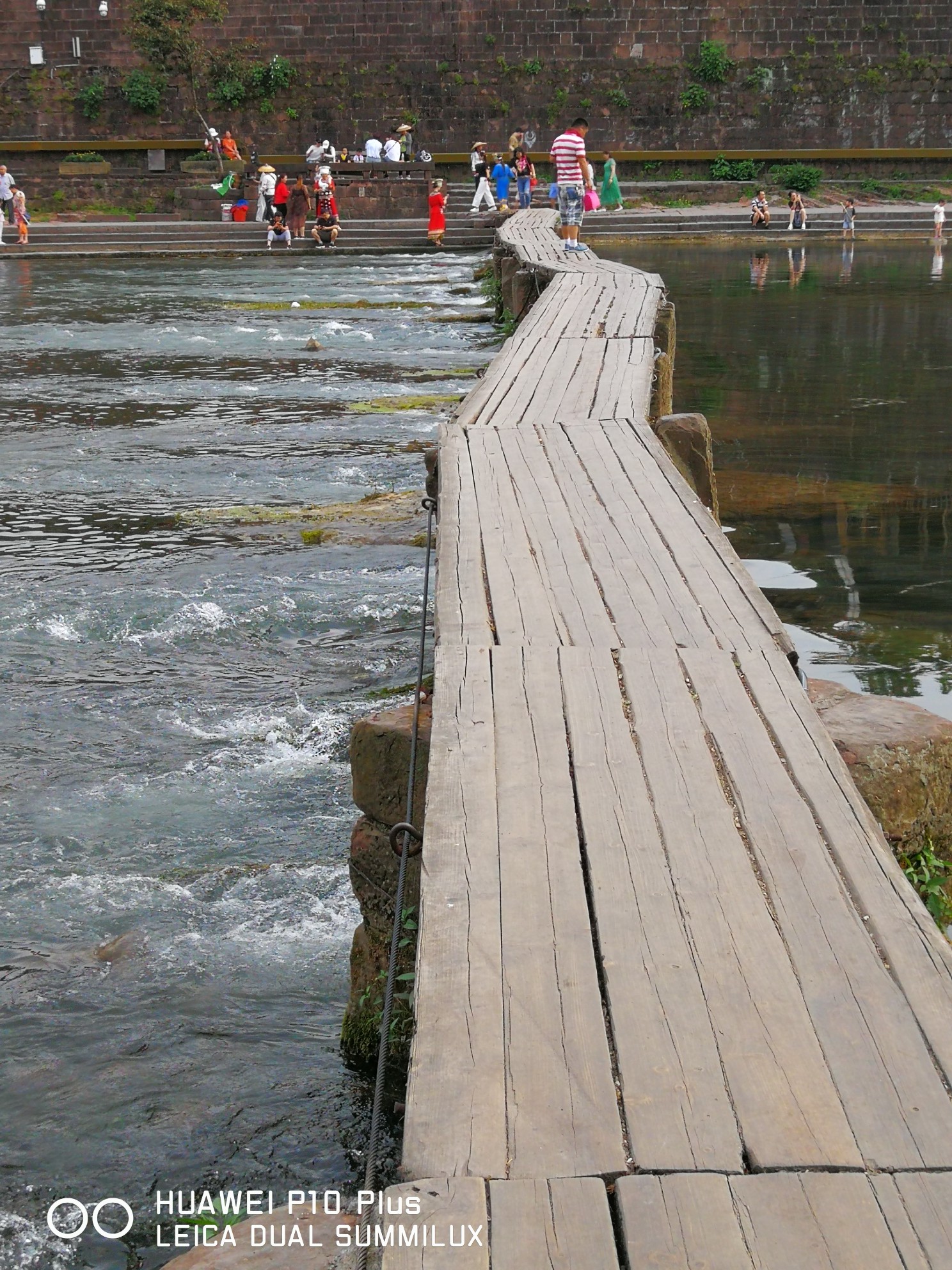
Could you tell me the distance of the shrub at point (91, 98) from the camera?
3850 cm

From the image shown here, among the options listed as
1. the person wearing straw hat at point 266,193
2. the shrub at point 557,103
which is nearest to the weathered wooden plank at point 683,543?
the person wearing straw hat at point 266,193

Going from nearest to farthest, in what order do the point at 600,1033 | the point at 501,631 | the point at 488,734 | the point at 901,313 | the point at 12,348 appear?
the point at 600,1033 → the point at 488,734 → the point at 501,631 → the point at 12,348 → the point at 901,313

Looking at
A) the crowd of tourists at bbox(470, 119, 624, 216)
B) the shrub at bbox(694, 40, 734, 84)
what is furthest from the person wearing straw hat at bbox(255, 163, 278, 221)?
the shrub at bbox(694, 40, 734, 84)

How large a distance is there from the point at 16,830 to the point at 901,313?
52.8ft

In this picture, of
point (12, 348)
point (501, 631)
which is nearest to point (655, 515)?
point (501, 631)

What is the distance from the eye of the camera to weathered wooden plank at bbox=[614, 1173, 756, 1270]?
204 cm

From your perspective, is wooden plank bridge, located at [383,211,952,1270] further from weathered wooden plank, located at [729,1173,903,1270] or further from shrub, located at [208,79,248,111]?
shrub, located at [208,79,248,111]

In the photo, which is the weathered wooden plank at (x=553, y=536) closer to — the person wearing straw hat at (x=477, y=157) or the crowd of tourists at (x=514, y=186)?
the crowd of tourists at (x=514, y=186)

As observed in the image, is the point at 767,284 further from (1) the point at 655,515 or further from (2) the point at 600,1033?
(2) the point at 600,1033

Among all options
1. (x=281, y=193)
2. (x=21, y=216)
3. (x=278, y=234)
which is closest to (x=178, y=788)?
(x=278, y=234)

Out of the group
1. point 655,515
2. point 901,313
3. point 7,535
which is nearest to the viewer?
point 655,515

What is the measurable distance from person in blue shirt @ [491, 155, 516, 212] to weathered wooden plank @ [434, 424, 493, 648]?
85.1ft

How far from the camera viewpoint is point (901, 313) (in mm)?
18922

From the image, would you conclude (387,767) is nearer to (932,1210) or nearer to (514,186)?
(932,1210)
